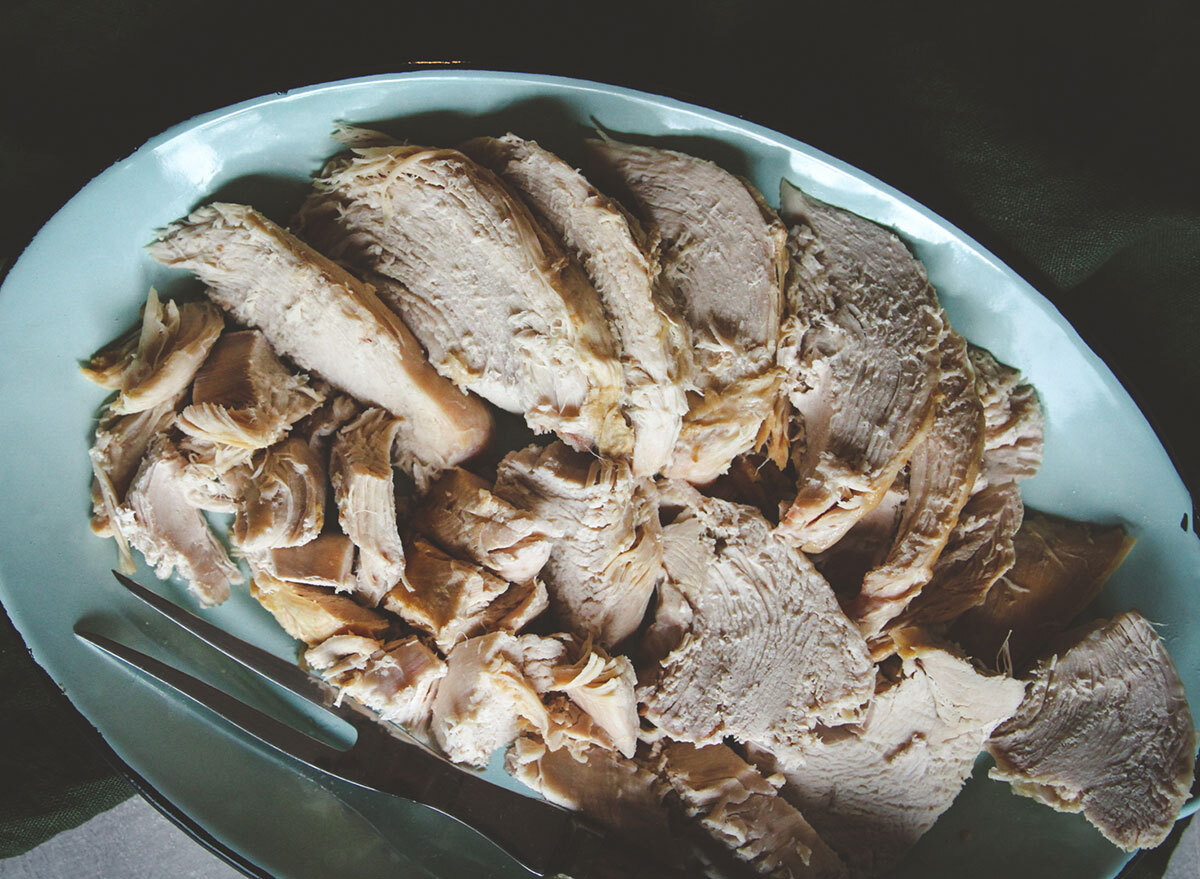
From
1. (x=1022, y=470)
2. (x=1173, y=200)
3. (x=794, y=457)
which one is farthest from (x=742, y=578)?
(x=1173, y=200)

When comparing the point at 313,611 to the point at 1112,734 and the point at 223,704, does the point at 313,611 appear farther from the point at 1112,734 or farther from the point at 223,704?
the point at 1112,734

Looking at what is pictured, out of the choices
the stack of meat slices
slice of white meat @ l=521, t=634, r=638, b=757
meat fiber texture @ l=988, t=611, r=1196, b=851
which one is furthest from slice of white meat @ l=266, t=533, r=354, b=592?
meat fiber texture @ l=988, t=611, r=1196, b=851

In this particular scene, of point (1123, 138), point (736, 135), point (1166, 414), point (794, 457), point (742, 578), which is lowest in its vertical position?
point (742, 578)

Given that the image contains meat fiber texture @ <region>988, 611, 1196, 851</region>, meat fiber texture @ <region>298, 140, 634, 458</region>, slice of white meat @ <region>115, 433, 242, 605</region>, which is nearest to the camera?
meat fiber texture @ <region>298, 140, 634, 458</region>

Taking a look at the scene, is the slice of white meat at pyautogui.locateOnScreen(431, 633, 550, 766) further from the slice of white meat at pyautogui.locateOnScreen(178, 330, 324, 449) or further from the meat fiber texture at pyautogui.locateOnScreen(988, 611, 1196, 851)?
the meat fiber texture at pyautogui.locateOnScreen(988, 611, 1196, 851)

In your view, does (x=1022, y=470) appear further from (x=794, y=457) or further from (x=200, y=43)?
(x=200, y=43)

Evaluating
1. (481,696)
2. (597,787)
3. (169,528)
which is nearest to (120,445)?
(169,528)
